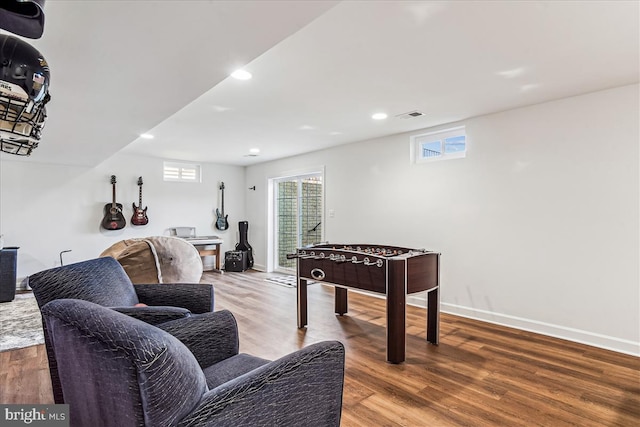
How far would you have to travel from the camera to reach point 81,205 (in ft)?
18.9

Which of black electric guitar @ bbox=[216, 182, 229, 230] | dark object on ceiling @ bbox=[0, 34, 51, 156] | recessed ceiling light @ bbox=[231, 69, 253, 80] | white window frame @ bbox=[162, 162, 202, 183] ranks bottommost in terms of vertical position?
black electric guitar @ bbox=[216, 182, 229, 230]

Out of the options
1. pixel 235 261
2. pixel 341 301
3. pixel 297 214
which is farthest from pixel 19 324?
pixel 297 214

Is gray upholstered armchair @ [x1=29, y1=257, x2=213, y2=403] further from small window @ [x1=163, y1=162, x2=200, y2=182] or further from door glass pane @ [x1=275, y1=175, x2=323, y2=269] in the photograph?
small window @ [x1=163, y1=162, x2=200, y2=182]

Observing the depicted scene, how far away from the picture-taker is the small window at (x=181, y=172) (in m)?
6.66

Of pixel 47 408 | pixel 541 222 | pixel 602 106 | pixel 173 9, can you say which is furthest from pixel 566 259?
pixel 47 408

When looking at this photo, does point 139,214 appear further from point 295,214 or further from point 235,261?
point 295,214

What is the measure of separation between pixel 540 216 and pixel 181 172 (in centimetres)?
612

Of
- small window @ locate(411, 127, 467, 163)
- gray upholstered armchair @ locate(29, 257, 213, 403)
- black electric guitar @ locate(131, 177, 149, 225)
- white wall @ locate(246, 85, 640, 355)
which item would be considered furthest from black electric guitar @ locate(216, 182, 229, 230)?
gray upholstered armchair @ locate(29, 257, 213, 403)

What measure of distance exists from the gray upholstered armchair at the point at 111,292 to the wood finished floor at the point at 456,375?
0.82 metres

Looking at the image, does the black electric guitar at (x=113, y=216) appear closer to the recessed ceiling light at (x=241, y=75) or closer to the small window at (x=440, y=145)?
the recessed ceiling light at (x=241, y=75)

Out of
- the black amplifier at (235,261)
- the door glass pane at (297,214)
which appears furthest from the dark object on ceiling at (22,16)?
the black amplifier at (235,261)

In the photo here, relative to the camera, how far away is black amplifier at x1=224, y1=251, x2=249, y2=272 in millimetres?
6941

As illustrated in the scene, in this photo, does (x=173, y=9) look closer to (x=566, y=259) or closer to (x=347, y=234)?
(x=566, y=259)

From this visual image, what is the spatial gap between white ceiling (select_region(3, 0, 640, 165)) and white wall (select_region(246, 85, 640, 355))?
324 mm
